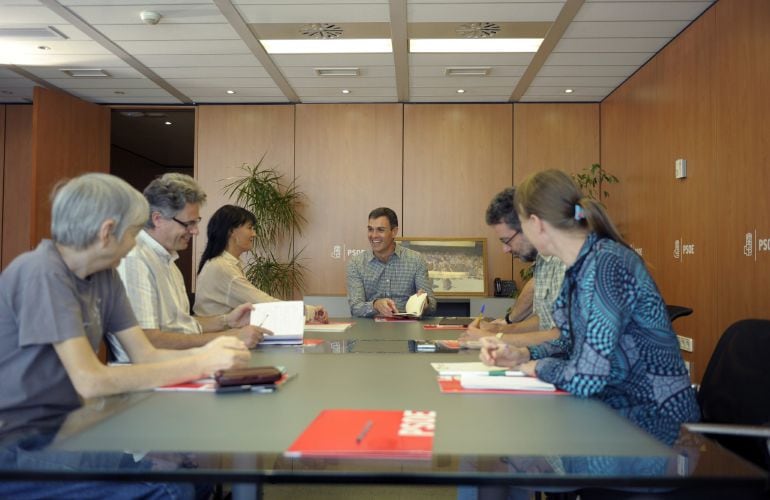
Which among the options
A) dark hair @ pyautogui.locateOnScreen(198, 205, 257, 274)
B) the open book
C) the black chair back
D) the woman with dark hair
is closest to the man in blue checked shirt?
the open book

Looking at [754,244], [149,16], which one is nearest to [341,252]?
[149,16]

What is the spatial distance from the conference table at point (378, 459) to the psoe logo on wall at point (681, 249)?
146 inches

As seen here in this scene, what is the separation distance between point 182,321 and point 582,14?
3.64 meters

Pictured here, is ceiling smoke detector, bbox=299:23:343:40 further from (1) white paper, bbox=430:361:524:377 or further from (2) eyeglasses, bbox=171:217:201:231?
(1) white paper, bbox=430:361:524:377

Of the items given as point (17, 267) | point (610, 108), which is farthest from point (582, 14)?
point (17, 267)

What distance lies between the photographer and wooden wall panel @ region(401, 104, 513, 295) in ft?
24.0

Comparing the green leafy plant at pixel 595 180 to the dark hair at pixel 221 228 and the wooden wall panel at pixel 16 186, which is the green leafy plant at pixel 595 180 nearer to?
the dark hair at pixel 221 228

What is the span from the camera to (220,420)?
1393 mm

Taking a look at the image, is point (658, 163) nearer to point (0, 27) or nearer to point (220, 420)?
point (220, 420)

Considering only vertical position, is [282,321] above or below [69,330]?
below

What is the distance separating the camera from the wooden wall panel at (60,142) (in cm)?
652

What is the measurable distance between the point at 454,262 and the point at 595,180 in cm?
177

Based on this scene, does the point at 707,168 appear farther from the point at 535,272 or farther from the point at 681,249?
the point at 535,272

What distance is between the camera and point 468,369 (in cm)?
203
